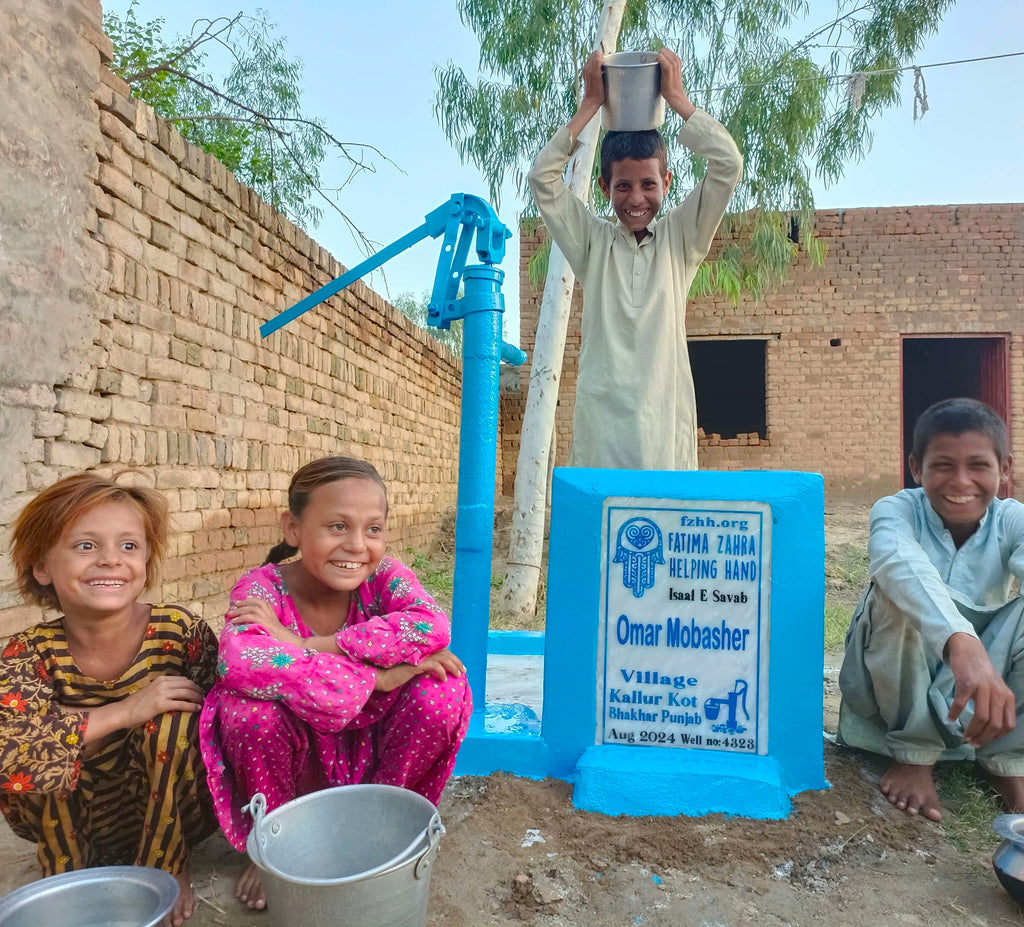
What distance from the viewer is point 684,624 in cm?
198

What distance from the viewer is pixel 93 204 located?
10.1ft

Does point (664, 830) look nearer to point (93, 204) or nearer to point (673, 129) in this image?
point (93, 204)

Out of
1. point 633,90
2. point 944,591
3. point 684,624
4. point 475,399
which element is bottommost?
point 684,624

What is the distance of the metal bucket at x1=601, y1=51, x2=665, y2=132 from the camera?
2.16m

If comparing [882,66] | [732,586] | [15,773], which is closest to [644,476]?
[732,586]

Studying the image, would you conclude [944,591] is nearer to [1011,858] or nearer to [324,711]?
[1011,858]

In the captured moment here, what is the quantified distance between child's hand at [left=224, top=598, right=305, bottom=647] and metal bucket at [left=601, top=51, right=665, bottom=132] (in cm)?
166

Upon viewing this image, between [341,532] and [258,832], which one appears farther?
[341,532]

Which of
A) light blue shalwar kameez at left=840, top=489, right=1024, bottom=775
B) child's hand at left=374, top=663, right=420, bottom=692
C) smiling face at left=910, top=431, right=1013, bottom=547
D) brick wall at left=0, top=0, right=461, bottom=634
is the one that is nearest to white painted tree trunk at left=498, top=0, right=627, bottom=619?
brick wall at left=0, top=0, right=461, bottom=634

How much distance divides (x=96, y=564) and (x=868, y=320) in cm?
972

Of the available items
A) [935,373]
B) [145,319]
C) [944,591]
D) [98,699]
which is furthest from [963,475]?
[935,373]

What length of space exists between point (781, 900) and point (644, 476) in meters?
0.99

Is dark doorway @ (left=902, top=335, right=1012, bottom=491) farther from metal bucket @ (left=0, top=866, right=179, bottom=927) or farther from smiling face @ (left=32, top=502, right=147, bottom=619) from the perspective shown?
metal bucket @ (left=0, top=866, right=179, bottom=927)

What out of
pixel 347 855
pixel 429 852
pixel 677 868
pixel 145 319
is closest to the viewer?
pixel 429 852
